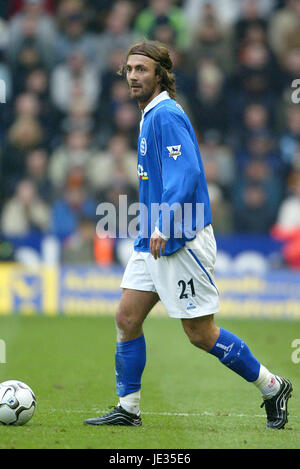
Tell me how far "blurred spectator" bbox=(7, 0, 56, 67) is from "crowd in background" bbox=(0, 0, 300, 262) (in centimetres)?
2

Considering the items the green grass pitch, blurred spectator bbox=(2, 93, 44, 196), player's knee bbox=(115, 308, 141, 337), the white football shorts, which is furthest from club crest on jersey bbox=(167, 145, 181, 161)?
blurred spectator bbox=(2, 93, 44, 196)

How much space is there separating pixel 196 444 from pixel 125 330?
988mm

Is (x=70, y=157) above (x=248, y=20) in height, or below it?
below

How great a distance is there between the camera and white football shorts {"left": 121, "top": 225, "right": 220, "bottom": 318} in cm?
550

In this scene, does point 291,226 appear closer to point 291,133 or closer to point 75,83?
point 291,133

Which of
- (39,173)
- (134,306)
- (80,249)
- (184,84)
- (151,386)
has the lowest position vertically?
(151,386)

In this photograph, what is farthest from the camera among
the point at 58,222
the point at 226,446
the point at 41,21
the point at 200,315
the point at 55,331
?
the point at 41,21

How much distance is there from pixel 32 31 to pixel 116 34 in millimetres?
1419

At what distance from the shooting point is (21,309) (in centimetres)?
1341

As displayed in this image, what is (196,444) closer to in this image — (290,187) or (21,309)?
(21,309)

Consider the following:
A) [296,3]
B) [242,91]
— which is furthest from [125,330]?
[296,3]

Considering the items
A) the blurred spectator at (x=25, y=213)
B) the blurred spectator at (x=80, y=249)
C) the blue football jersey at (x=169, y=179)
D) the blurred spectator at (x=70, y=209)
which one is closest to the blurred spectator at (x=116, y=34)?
the blurred spectator at (x=70, y=209)

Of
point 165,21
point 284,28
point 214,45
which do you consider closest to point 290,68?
point 284,28

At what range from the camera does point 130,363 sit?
5.75 metres
